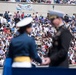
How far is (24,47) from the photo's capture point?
13.8 ft

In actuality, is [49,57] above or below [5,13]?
above

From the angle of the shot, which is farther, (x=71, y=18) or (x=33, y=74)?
(x=71, y=18)

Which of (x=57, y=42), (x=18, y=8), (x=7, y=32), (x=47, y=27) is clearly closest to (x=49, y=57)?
(x=57, y=42)

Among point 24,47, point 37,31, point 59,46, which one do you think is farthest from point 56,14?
point 37,31

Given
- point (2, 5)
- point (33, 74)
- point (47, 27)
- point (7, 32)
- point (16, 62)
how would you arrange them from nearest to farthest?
point (33, 74) < point (16, 62) < point (7, 32) < point (47, 27) < point (2, 5)

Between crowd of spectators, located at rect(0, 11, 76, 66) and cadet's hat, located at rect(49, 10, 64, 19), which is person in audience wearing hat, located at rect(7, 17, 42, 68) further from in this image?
crowd of spectators, located at rect(0, 11, 76, 66)

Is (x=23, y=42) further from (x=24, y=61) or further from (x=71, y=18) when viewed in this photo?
(x=71, y=18)

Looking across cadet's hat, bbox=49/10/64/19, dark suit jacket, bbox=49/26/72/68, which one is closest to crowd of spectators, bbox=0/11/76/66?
cadet's hat, bbox=49/10/64/19

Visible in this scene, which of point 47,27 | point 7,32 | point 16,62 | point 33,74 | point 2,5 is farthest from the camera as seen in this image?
point 2,5

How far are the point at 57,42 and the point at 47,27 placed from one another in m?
21.4

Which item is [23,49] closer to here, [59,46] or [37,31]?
[59,46]

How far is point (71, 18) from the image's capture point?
29.1 meters

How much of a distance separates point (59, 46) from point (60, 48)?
0.10 ft

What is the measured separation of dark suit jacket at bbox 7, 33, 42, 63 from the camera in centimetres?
420
